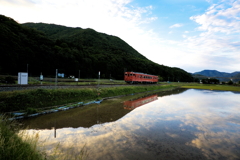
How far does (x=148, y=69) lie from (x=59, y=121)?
10607 centimetres

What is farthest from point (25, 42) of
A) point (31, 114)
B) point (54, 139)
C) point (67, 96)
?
point (54, 139)

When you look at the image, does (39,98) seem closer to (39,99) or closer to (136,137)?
(39,99)

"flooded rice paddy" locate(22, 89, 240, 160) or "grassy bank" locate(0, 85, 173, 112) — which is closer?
"flooded rice paddy" locate(22, 89, 240, 160)

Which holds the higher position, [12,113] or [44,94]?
[44,94]

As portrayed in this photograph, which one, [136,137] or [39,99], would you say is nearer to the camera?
[136,137]

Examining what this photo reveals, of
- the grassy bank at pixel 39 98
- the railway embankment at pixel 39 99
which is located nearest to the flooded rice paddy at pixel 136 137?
the railway embankment at pixel 39 99

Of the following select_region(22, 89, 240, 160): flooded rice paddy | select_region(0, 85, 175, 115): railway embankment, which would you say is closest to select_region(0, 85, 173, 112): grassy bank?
select_region(0, 85, 175, 115): railway embankment

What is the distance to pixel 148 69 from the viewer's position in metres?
112

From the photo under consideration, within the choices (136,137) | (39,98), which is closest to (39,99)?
(39,98)

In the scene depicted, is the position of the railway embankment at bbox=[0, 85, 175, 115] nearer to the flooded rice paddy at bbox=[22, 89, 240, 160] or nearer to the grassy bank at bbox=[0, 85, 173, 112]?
the grassy bank at bbox=[0, 85, 173, 112]

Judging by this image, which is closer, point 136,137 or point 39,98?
point 136,137

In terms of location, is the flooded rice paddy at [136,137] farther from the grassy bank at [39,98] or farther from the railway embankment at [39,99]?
the grassy bank at [39,98]

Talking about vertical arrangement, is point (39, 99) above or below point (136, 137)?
above

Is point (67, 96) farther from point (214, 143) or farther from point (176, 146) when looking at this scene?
point (214, 143)
